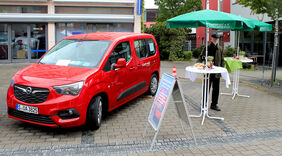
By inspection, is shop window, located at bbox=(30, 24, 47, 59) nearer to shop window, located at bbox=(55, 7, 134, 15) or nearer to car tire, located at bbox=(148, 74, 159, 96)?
shop window, located at bbox=(55, 7, 134, 15)

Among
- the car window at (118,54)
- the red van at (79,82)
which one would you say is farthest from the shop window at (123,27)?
the car window at (118,54)

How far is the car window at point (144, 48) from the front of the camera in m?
7.05

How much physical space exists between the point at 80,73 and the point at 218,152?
2.74 meters

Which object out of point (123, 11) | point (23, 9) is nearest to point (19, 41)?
point (23, 9)

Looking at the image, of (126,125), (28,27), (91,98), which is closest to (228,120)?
(126,125)

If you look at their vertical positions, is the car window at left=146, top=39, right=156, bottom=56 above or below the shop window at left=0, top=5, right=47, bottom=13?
below

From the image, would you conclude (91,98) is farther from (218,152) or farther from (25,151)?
(218,152)

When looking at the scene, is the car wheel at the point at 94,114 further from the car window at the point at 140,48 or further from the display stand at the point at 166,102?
the car window at the point at 140,48

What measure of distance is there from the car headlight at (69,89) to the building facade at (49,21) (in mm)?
13790

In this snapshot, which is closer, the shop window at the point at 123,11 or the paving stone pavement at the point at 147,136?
the paving stone pavement at the point at 147,136

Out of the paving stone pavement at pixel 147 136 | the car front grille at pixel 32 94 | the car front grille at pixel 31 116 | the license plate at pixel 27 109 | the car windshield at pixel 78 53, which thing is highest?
the car windshield at pixel 78 53

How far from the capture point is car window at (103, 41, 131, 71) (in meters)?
5.55

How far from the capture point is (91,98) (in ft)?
16.0

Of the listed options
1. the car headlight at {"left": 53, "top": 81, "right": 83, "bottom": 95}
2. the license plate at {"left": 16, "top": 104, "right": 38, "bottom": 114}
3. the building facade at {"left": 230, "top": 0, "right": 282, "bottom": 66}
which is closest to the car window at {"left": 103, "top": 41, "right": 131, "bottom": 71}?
the car headlight at {"left": 53, "top": 81, "right": 83, "bottom": 95}
